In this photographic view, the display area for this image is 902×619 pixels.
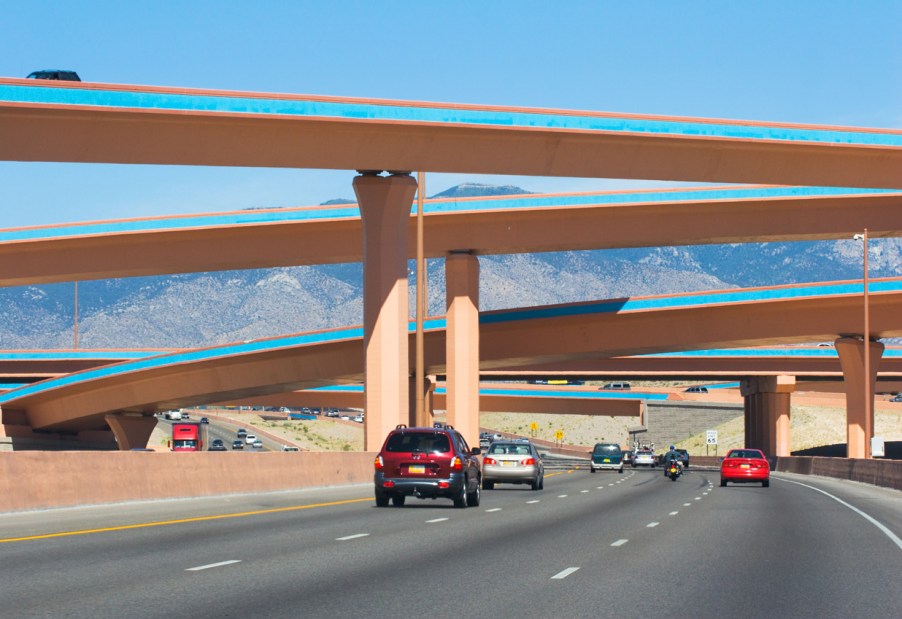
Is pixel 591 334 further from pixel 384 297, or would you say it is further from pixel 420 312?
pixel 384 297

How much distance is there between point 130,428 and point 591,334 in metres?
36.0

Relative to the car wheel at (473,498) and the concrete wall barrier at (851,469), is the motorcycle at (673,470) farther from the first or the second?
the car wheel at (473,498)

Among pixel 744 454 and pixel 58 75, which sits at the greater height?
pixel 58 75

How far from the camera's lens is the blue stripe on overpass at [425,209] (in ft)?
173

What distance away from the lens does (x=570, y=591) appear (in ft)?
44.1

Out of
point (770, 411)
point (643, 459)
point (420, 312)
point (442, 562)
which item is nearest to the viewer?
point (442, 562)

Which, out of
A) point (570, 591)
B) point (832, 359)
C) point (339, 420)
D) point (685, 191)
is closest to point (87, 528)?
point (570, 591)

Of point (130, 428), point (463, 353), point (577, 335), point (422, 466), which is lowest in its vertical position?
point (130, 428)

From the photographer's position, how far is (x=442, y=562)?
16.4 metres

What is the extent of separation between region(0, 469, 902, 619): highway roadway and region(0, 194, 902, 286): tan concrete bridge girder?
80.3ft

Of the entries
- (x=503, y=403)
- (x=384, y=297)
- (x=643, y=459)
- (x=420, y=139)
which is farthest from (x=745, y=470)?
(x=503, y=403)

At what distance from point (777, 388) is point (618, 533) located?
3051 inches

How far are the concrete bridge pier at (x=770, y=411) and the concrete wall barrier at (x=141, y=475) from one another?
6222 centimetres

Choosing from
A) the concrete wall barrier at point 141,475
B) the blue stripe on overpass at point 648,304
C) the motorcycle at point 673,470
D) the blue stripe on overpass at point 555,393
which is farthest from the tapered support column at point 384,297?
the blue stripe on overpass at point 555,393
